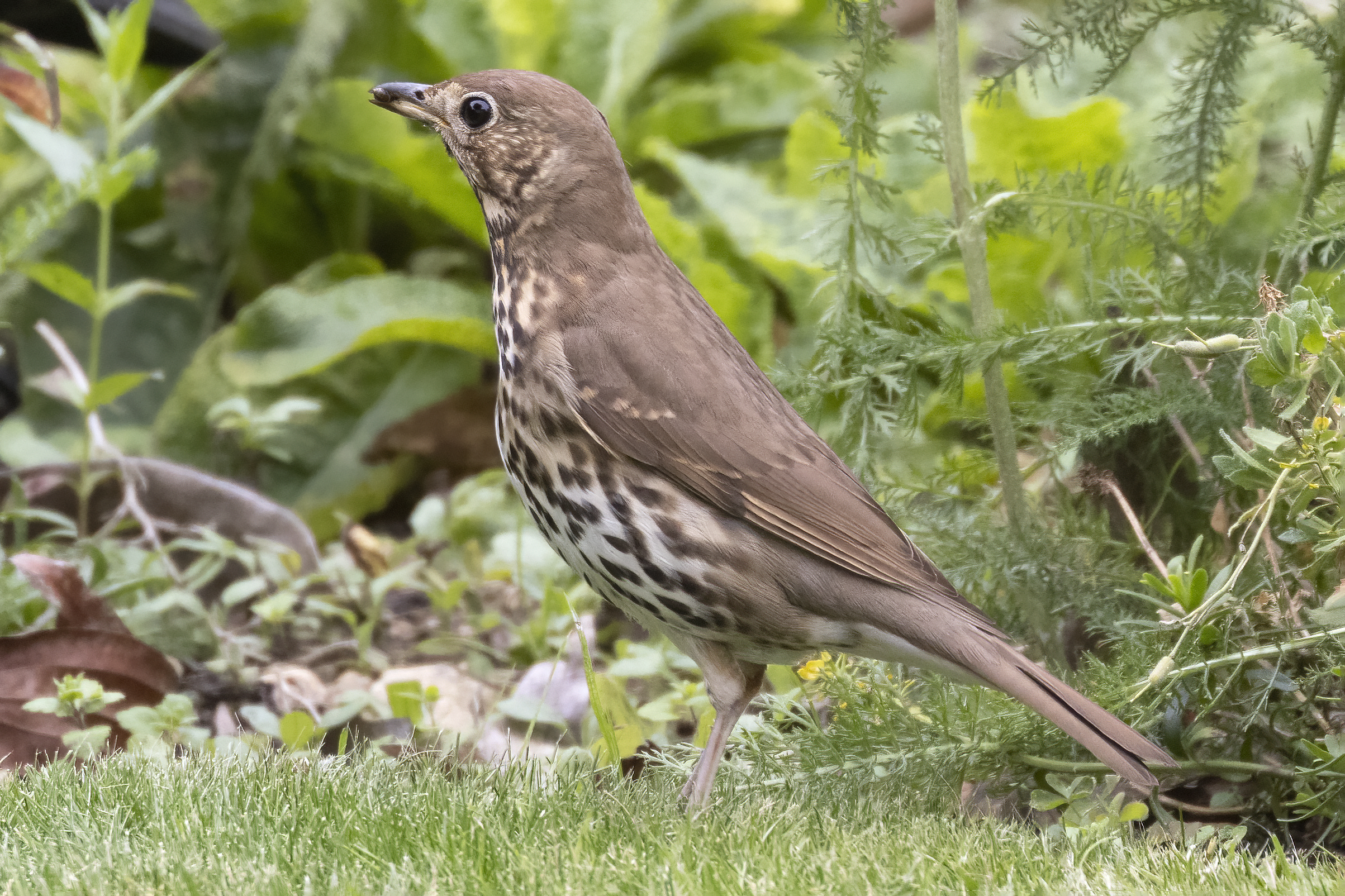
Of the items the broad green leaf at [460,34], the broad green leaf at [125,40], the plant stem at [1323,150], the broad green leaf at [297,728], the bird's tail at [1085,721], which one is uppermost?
the broad green leaf at [125,40]

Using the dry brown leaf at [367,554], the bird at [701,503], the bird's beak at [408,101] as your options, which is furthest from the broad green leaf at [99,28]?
the bird at [701,503]

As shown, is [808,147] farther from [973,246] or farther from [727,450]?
[727,450]

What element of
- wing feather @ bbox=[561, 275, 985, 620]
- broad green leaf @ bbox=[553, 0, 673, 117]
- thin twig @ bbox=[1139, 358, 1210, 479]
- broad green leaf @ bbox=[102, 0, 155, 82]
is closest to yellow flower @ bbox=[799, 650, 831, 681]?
wing feather @ bbox=[561, 275, 985, 620]

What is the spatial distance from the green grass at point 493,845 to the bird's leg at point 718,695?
111 millimetres

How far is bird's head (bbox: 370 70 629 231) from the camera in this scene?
2.88 meters

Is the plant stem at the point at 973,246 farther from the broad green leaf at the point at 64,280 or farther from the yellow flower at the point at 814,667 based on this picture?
the broad green leaf at the point at 64,280

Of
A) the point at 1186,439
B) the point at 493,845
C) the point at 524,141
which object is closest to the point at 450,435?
the point at 524,141

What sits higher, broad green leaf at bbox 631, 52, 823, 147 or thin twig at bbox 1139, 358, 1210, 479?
broad green leaf at bbox 631, 52, 823, 147

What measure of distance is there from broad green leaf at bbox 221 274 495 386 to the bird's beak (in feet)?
6.14

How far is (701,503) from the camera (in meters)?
2.63

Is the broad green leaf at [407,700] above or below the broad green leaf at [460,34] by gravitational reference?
below

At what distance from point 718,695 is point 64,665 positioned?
1.63m

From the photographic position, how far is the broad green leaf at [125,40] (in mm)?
3773

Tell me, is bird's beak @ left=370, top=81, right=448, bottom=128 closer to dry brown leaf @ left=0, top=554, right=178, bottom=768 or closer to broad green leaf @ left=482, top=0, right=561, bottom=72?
dry brown leaf @ left=0, top=554, right=178, bottom=768
